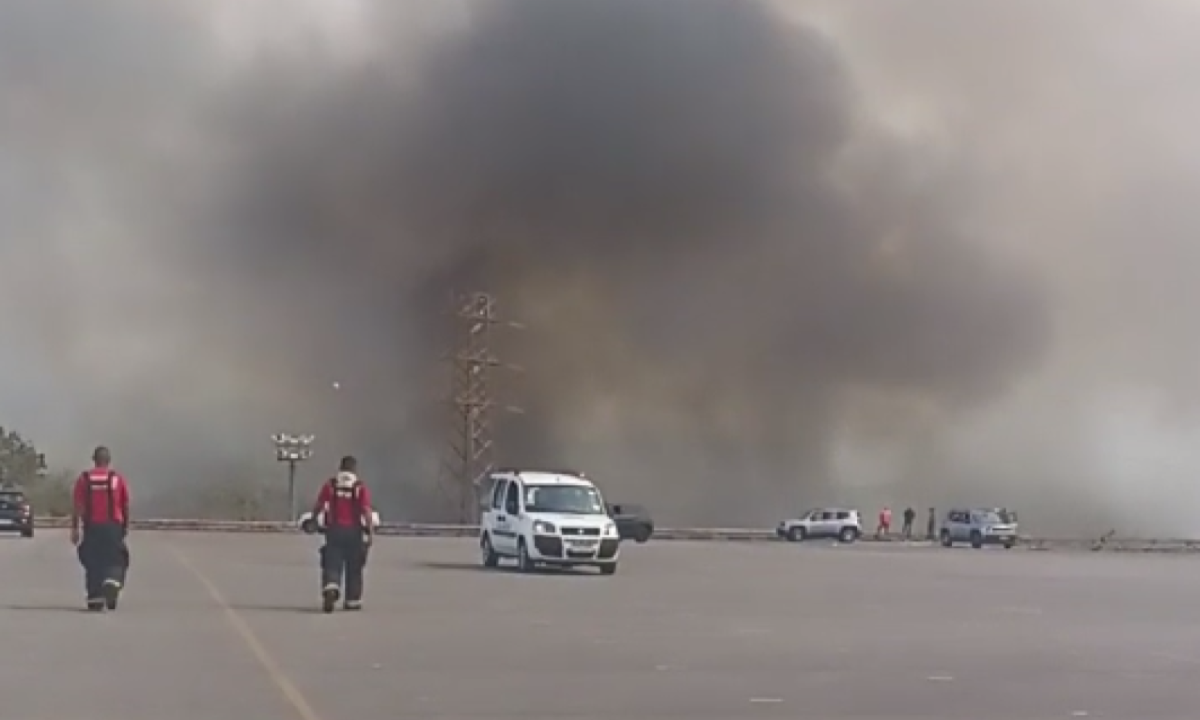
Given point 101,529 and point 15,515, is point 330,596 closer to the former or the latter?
point 101,529

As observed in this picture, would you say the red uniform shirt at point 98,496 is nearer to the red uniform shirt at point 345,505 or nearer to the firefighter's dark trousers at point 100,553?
the firefighter's dark trousers at point 100,553

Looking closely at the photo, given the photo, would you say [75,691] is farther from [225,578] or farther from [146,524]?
[146,524]

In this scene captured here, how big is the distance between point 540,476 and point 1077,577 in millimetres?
12293

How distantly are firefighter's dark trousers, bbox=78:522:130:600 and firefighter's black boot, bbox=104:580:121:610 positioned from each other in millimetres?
45

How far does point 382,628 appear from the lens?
19.3m

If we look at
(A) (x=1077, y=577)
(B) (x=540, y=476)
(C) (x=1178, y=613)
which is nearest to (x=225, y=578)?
(B) (x=540, y=476)

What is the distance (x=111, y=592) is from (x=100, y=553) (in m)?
0.51

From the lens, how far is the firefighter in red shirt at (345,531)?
21.6m

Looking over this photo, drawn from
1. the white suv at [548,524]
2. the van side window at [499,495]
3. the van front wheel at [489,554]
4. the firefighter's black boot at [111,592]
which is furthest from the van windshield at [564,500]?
the firefighter's black boot at [111,592]

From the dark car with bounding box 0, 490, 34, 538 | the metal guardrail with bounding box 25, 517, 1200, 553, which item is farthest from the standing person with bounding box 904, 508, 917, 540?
the dark car with bounding box 0, 490, 34, 538

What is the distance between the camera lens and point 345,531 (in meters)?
21.6

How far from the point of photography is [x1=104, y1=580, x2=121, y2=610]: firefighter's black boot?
20.9 metres

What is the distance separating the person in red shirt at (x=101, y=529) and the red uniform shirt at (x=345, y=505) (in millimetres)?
2275

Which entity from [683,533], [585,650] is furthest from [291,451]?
[585,650]
